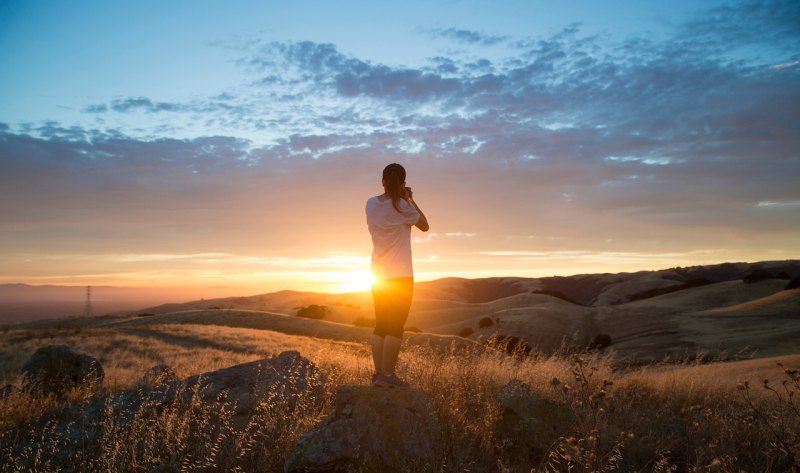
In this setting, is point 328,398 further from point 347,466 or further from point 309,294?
point 309,294

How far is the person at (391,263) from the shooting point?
5.65 m

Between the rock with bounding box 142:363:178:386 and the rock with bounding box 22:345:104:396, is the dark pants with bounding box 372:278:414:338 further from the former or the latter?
the rock with bounding box 22:345:104:396

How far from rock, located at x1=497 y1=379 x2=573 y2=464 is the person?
142 centimetres

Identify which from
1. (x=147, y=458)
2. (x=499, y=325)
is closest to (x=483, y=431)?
(x=147, y=458)

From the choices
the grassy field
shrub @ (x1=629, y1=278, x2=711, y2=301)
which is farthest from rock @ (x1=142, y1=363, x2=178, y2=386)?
shrub @ (x1=629, y1=278, x2=711, y2=301)

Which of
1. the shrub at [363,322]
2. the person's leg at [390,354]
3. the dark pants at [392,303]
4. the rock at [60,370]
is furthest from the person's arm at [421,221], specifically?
the shrub at [363,322]

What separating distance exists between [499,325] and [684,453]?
45385 millimetres

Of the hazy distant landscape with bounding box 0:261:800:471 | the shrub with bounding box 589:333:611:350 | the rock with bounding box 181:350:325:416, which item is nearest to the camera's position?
the hazy distant landscape with bounding box 0:261:800:471

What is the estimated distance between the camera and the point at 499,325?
49875 mm

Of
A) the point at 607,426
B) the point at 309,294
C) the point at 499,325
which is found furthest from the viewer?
the point at 309,294

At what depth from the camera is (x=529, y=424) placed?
5535 mm

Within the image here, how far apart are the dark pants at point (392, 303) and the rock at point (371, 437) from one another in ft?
2.79

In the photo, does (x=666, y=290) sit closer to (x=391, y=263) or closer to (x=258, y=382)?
(x=258, y=382)

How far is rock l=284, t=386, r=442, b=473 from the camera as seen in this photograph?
14.0 feet
